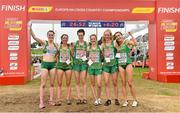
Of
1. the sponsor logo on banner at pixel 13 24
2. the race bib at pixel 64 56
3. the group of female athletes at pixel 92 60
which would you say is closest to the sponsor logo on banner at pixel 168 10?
the sponsor logo on banner at pixel 13 24

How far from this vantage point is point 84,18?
16172 mm

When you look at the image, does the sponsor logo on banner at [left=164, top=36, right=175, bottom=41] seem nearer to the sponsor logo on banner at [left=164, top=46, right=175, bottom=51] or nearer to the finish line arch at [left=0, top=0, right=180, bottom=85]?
the finish line arch at [left=0, top=0, right=180, bottom=85]

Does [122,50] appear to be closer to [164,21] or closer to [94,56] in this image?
[94,56]

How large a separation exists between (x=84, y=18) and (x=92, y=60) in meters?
7.32

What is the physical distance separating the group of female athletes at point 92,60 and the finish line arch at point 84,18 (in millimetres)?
6722

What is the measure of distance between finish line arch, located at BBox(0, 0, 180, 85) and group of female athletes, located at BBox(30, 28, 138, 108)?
672 centimetres

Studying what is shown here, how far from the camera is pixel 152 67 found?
17.6 metres

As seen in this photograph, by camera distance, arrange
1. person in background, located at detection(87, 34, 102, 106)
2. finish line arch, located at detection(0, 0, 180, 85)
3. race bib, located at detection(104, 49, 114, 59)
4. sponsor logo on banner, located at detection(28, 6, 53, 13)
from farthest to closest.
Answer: sponsor logo on banner, located at detection(28, 6, 53, 13)
finish line arch, located at detection(0, 0, 180, 85)
person in background, located at detection(87, 34, 102, 106)
race bib, located at detection(104, 49, 114, 59)

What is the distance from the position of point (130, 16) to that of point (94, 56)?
25.5 ft

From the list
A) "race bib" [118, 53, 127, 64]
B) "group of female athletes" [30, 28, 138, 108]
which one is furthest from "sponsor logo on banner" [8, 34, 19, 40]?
"race bib" [118, 53, 127, 64]

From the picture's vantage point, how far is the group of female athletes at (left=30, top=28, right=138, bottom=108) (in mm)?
8773

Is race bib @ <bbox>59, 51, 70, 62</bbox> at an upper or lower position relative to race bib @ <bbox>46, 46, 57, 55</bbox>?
lower

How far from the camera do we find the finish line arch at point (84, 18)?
1597cm

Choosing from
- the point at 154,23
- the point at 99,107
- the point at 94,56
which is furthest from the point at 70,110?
the point at 154,23
